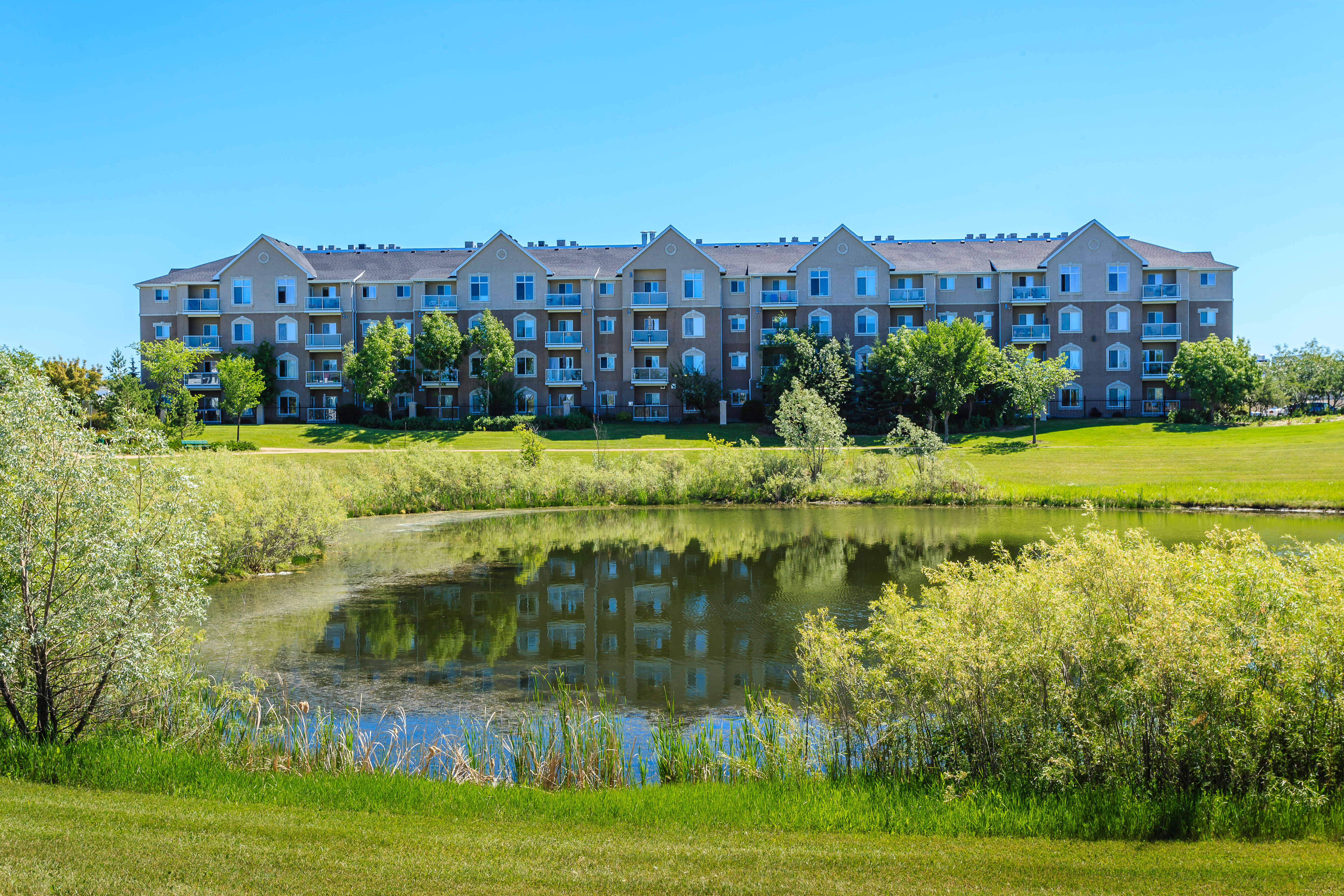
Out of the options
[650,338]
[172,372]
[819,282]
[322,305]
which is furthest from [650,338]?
[172,372]

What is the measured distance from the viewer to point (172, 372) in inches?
1996

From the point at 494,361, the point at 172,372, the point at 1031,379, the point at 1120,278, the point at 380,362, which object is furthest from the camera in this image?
the point at 1120,278

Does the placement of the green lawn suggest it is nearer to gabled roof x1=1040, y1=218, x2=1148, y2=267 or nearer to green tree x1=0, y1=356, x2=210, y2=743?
green tree x1=0, y1=356, x2=210, y2=743

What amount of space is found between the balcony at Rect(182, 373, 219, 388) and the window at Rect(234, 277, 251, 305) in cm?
550

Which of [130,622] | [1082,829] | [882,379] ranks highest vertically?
[882,379]

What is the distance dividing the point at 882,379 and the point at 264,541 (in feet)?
132

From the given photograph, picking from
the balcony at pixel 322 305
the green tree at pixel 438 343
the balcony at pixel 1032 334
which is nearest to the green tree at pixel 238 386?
the balcony at pixel 322 305

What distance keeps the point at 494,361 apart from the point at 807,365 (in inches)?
765

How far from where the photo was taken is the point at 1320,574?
8062mm

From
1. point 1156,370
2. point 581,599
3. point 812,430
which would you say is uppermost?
point 1156,370

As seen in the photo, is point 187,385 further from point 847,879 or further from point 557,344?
point 847,879

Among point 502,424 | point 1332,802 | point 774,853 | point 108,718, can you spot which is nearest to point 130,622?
point 108,718

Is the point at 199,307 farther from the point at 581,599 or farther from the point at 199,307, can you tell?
the point at 581,599

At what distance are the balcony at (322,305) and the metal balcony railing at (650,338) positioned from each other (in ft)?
66.3
